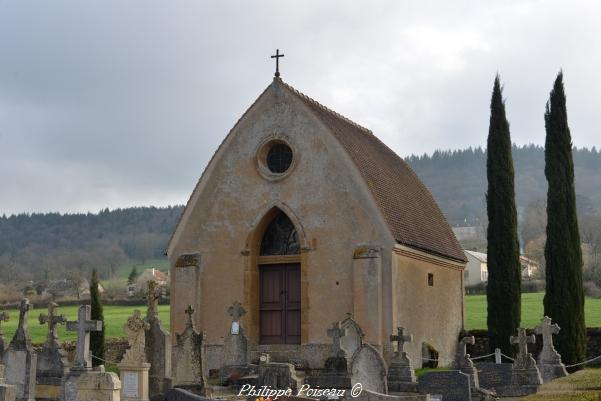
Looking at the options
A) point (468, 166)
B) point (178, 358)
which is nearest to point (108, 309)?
point (178, 358)

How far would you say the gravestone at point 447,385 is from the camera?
17.1 m

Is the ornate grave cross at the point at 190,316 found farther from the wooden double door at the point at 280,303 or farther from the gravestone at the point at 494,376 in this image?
the gravestone at the point at 494,376

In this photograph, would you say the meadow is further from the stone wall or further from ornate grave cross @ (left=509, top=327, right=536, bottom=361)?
ornate grave cross @ (left=509, top=327, right=536, bottom=361)

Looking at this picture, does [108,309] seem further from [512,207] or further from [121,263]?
[121,263]

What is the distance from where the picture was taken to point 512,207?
29469 millimetres

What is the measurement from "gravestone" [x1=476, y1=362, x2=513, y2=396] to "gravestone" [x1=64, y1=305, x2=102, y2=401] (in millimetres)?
9418

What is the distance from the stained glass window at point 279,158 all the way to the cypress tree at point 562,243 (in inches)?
336

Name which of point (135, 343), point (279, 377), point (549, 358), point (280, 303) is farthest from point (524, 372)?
point (135, 343)

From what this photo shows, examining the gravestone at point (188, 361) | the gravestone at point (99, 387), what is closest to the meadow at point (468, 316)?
the gravestone at point (188, 361)

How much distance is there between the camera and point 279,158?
2662cm

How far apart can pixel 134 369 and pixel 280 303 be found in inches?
341

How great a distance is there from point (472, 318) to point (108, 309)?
27.3m

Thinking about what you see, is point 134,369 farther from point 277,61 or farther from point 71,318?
point 71,318

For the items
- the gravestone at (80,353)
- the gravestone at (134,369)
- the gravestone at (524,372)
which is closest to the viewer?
the gravestone at (80,353)
